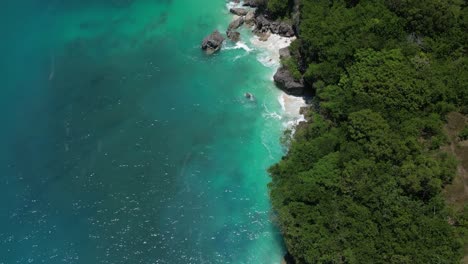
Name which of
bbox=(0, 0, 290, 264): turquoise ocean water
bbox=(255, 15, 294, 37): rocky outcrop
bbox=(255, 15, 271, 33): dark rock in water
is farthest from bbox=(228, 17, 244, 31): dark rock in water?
bbox=(255, 15, 271, 33): dark rock in water

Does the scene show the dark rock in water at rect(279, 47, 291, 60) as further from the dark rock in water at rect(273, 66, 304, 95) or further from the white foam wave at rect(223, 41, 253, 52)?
the white foam wave at rect(223, 41, 253, 52)

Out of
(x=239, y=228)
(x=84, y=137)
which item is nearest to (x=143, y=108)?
(x=84, y=137)

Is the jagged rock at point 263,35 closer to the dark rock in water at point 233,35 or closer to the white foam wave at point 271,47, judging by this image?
the white foam wave at point 271,47

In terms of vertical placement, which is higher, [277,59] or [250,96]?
[277,59]

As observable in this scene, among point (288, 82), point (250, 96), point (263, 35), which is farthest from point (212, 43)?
point (288, 82)

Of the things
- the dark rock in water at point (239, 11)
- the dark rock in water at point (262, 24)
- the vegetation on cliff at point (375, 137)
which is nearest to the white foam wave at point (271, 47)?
the dark rock in water at point (262, 24)

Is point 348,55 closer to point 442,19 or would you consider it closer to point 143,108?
point 442,19

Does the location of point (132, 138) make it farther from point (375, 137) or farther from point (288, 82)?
point (375, 137)
